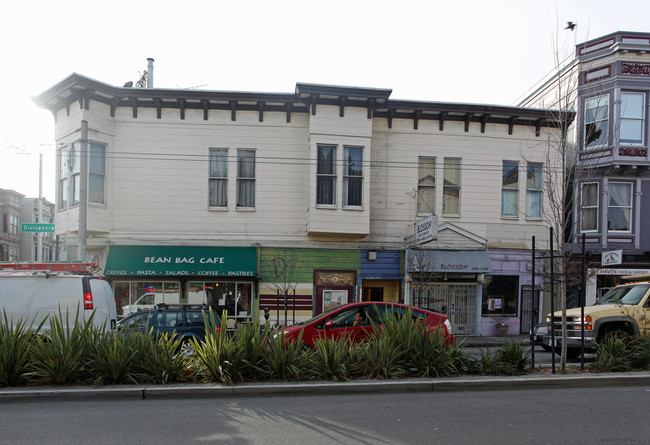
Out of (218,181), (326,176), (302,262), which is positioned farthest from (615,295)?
→ (218,181)

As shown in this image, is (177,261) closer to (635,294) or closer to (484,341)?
(484,341)

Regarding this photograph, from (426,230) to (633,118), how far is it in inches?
368

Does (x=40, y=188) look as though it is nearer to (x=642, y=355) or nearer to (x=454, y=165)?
(x=454, y=165)

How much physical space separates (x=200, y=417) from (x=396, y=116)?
14.6 m

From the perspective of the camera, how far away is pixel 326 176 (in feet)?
58.2

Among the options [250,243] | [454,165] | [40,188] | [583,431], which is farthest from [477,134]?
[40,188]

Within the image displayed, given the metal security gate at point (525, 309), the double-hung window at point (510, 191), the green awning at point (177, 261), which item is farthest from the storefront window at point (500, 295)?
the green awning at point (177, 261)

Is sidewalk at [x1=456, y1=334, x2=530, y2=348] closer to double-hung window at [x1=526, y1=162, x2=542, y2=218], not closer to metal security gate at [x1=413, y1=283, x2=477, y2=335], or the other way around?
metal security gate at [x1=413, y1=283, x2=477, y2=335]

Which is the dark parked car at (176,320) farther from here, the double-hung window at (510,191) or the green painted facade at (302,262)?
the double-hung window at (510,191)

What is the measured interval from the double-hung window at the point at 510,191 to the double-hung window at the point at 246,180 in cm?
940

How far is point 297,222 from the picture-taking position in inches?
715

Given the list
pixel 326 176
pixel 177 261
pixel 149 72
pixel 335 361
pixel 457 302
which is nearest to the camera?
pixel 335 361

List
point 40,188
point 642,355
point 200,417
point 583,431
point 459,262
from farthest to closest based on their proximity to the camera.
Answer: point 40,188 < point 459,262 < point 642,355 < point 200,417 < point 583,431

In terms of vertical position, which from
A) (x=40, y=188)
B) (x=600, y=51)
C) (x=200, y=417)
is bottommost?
(x=200, y=417)
